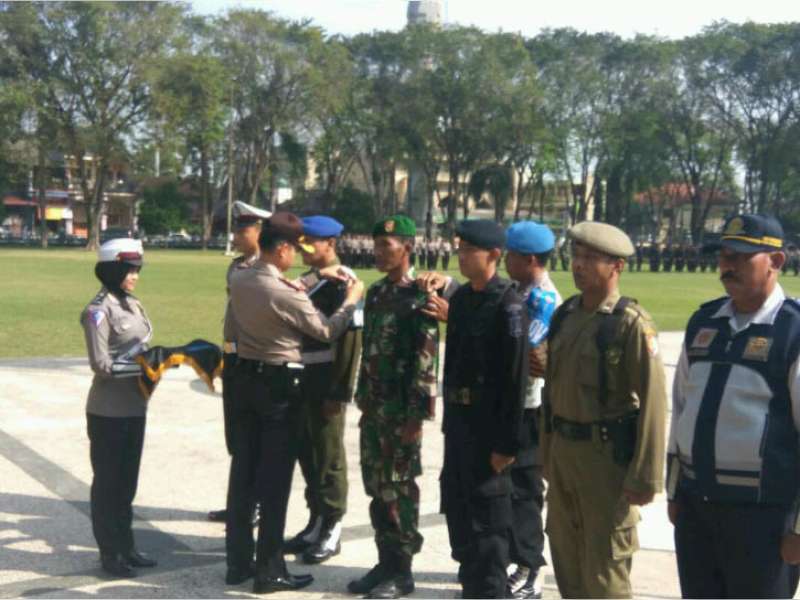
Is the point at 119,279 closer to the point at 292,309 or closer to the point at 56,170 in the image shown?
the point at 292,309

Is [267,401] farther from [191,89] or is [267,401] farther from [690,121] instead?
[690,121]

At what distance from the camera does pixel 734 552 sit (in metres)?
3.18

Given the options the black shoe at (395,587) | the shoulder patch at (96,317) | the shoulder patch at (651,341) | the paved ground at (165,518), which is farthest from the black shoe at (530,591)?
the shoulder patch at (96,317)

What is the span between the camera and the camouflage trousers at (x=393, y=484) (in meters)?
4.65

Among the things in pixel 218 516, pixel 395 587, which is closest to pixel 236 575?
pixel 395 587

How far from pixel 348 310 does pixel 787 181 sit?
A: 199 feet

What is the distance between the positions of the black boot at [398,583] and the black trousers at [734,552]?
5.47ft

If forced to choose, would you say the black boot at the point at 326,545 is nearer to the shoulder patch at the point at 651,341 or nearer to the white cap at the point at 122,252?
the white cap at the point at 122,252

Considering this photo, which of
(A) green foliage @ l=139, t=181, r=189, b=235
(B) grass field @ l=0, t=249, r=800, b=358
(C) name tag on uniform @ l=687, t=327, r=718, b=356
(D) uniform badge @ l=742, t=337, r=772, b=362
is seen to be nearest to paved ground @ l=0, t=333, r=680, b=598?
(C) name tag on uniform @ l=687, t=327, r=718, b=356

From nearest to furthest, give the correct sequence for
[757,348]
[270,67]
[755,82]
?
[757,348] < [755,82] < [270,67]

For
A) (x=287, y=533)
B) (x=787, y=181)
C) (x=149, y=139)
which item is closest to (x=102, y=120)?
(x=149, y=139)

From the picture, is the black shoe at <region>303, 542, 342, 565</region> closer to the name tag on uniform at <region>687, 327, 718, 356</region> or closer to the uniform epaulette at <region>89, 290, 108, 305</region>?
the uniform epaulette at <region>89, 290, 108, 305</region>

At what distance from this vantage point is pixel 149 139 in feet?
182

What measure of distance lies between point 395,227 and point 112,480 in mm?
1923
